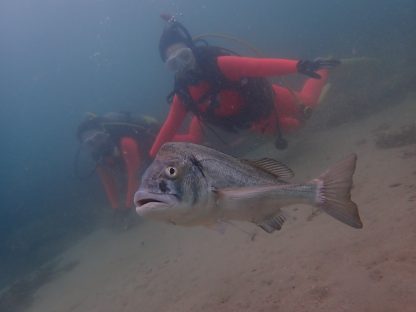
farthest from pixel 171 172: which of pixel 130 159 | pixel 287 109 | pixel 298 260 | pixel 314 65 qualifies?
pixel 130 159

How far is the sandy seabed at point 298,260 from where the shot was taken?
3.05 m

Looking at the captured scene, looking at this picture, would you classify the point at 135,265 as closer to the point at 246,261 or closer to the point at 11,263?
the point at 246,261

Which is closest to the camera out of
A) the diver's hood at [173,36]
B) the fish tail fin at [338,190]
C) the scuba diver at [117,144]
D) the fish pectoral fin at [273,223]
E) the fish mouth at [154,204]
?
the fish mouth at [154,204]

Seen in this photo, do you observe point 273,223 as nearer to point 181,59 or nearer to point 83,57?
point 181,59

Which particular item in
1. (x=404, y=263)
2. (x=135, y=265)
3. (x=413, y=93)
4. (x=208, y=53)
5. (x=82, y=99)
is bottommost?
(x=82, y=99)

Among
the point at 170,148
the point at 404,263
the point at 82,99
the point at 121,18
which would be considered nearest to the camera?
the point at 170,148

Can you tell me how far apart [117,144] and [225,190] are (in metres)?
8.51

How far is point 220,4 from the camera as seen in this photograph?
436 feet

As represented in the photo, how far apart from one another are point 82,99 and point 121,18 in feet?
153

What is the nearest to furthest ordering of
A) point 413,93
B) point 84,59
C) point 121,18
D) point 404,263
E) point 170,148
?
point 170,148
point 404,263
point 413,93
point 84,59
point 121,18

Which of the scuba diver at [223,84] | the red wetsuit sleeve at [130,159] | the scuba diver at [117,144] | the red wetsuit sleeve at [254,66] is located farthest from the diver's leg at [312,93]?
the red wetsuit sleeve at [130,159]

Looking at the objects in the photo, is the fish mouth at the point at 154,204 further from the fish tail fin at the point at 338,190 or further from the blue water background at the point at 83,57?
the blue water background at the point at 83,57

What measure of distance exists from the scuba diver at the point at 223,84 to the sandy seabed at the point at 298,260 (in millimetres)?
1465

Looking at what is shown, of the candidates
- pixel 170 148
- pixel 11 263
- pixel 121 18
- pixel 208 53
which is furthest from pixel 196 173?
pixel 121 18
